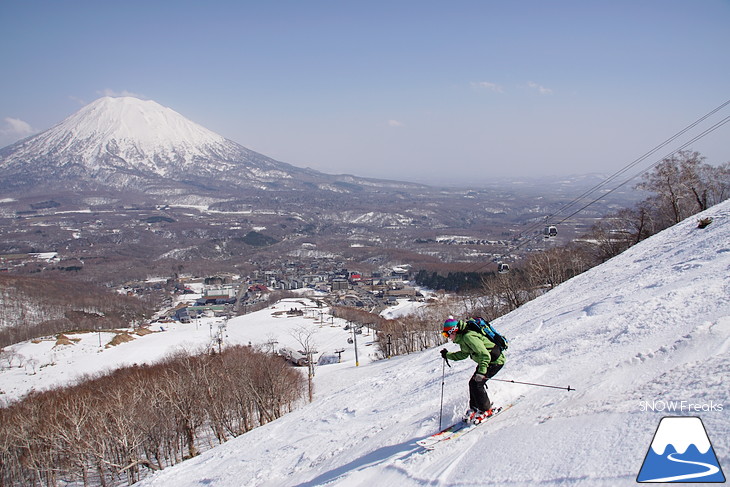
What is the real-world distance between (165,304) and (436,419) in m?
90.7

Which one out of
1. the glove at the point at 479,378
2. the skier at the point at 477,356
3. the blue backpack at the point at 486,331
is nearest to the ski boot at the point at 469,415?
the skier at the point at 477,356

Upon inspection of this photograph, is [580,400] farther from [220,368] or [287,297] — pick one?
[287,297]

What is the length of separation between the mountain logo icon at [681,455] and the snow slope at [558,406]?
8cm

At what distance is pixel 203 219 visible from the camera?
19750 centimetres

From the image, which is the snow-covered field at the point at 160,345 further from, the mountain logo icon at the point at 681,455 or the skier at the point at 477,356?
the mountain logo icon at the point at 681,455

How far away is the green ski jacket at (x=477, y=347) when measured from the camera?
564 centimetres

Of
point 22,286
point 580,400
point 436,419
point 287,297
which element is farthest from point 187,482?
point 22,286

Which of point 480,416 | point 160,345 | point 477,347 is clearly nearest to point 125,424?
point 480,416

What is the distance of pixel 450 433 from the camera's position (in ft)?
18.9

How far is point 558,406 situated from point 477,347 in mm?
1163

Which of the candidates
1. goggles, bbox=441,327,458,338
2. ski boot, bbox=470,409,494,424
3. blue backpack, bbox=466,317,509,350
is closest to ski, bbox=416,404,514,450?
ski boot, bbox=470,409,494,424

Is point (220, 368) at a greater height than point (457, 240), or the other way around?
point (457, 240)

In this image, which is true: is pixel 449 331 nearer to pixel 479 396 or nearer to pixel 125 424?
pixel 479 396

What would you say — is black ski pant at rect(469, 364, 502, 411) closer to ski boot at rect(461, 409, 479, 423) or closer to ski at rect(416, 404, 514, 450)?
ski boot at rect(461, 409, 479, 423)
